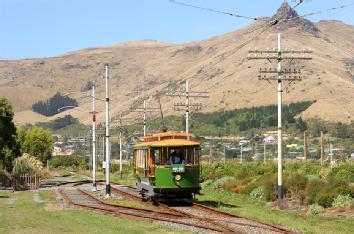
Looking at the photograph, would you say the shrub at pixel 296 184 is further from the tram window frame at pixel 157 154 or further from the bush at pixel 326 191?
the tram window frame at pixel 157 154

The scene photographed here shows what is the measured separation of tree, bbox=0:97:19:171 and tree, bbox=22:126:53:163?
4277 centimetres

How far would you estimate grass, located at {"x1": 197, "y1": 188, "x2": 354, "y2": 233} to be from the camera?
2147cm

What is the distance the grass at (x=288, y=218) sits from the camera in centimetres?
2147

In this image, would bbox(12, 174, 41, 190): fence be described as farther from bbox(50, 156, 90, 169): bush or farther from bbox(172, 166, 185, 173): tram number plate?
bbox(50, 156, 90, 169): bush

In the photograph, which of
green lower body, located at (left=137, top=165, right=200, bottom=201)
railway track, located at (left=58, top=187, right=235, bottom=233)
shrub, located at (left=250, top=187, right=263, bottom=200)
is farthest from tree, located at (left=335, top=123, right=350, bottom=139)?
railway track, located at (left=58, top=187, right=235, bottom=233)

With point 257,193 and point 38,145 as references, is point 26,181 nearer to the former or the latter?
point 257,193

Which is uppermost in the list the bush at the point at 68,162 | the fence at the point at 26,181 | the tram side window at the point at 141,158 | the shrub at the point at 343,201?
the tram side window at the point at 141,158

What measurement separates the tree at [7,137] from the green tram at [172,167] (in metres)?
35.3

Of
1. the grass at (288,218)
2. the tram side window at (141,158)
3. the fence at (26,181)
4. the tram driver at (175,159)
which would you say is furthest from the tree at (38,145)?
the tram driver at (175,159)

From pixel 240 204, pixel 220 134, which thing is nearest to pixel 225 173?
pixel 240 204

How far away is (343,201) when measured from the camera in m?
28.2

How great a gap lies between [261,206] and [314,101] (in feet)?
563

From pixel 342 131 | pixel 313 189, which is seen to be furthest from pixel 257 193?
pixel 342 131

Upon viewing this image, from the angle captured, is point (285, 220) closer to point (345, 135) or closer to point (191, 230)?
point (191, 230)
